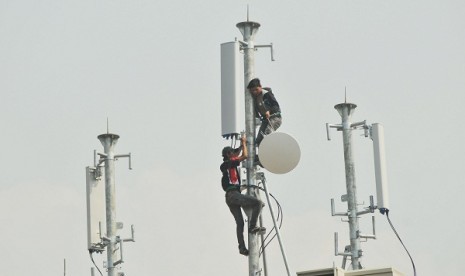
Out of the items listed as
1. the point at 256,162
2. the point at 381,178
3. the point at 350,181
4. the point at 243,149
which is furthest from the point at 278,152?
the point at 350,181

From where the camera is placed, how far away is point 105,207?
33281mm

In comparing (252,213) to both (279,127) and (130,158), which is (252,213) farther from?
(130,158)

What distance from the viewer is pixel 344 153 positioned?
34.4 m

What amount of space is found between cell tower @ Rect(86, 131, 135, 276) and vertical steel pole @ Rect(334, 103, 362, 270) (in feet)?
16.9

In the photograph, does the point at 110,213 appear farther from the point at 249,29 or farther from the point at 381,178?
the point at 249,29

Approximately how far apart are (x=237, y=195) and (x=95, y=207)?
12.7 meters

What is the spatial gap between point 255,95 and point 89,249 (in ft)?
41.6

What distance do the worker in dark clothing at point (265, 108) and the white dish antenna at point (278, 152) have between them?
0.41m

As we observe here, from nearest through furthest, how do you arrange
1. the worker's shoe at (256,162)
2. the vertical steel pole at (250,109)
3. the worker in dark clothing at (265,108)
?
1. the worker's shoe at (256,162)
2. the vertical steel pole at (250,109)
3. the worker in dark clothing at (265,108)

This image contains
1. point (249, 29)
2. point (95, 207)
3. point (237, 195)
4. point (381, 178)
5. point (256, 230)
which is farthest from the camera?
point (95, 207)

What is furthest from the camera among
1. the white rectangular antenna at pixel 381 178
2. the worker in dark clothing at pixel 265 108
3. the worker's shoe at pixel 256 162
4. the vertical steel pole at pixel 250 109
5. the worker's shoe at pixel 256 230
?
the white rectangular antenna at pixel 381 178

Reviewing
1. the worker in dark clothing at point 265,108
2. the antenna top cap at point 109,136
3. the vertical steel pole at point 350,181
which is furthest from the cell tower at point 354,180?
the worker in dark clothing at point 265,108

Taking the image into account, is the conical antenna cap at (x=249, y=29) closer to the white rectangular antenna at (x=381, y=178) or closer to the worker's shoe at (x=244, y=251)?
the worker's shoe at (x=244, y=251)

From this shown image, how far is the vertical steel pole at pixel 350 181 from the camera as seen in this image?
32.9m
